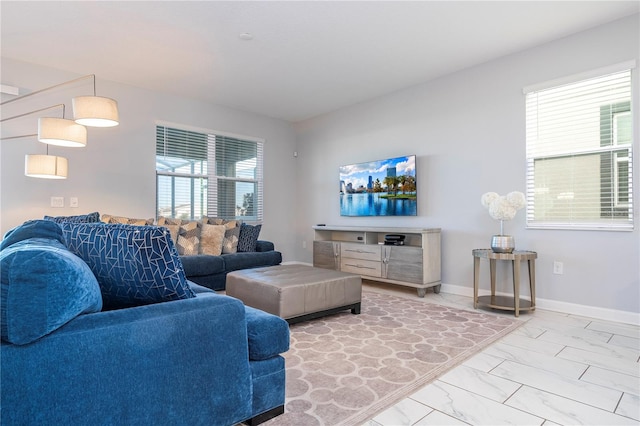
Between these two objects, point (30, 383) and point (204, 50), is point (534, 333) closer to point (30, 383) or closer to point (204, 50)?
point (30, 383)

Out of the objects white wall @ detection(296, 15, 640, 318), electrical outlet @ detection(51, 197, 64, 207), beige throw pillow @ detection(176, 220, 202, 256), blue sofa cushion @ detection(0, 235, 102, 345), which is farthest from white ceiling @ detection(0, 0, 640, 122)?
blue sofa cushion @ detection(0, 235, 102, 345)

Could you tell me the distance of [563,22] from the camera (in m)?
3.17

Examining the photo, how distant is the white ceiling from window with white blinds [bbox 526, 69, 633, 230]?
62cm

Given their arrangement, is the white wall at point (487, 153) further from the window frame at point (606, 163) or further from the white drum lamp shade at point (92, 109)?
the white drum lamp shade at point (92, 109)

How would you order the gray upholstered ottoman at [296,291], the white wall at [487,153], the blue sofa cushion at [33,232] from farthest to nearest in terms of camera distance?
1. the white wall at [487,153]
2. the gray upholstered ottoman at [296,291]
3. the blue sofa cushion at [33,232]

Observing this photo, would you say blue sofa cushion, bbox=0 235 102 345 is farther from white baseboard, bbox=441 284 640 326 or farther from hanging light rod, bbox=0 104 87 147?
white baseboard, bbox=441 284 640 326

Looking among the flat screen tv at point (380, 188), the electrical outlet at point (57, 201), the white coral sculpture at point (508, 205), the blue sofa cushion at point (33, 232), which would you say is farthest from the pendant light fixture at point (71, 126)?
the white coral sculpture at point (508, 205)

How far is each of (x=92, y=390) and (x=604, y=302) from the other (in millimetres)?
3875

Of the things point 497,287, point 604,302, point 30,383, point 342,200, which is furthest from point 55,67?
point 604,302

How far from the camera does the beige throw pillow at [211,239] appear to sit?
4418 millimetres

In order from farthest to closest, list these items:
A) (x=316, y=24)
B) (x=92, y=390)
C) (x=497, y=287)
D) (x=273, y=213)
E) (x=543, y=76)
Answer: (x=273, y=213)
(x=497, y=287)
(x=543, y=76)
(x=316, y=24)
(x=92, y=390)

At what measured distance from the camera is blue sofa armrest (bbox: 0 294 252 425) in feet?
3.18

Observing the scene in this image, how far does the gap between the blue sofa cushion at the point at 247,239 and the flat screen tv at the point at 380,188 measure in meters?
1.48

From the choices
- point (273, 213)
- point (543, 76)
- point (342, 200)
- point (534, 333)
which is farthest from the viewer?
point (273, 213)
